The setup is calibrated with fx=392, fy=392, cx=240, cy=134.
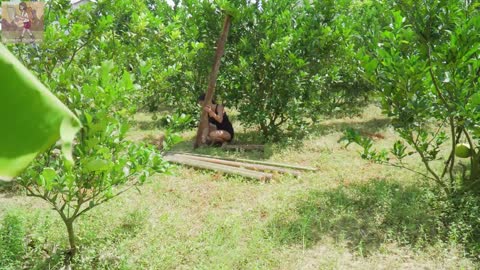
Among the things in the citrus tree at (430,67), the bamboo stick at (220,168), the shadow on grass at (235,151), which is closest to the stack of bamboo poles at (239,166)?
the bamboo stick at (220,168)

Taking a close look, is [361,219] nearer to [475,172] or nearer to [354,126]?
[475,172]

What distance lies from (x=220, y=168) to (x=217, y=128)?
60.4 inches

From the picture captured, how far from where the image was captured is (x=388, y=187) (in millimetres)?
4539

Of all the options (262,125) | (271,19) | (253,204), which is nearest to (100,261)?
(253,204)

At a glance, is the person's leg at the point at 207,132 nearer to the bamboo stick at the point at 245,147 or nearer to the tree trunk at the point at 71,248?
the bamboo stick at the point at 245,147

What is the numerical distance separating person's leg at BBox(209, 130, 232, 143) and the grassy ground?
1.51 m

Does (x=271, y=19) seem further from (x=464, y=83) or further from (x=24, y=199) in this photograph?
(x=24, y=199)

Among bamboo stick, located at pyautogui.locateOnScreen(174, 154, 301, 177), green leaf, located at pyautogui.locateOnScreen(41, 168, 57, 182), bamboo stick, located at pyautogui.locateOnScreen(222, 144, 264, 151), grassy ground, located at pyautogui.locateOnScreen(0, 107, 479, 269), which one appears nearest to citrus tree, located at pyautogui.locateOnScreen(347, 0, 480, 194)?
grassy ground, located at pyautogui.locateOnScreen(0, 107, 479, 269)

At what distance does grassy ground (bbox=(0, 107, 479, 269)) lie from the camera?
3.16m

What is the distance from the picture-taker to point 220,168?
5.48 m

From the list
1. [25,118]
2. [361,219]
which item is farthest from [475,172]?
[25,118]

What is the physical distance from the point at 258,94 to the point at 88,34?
3157mm
